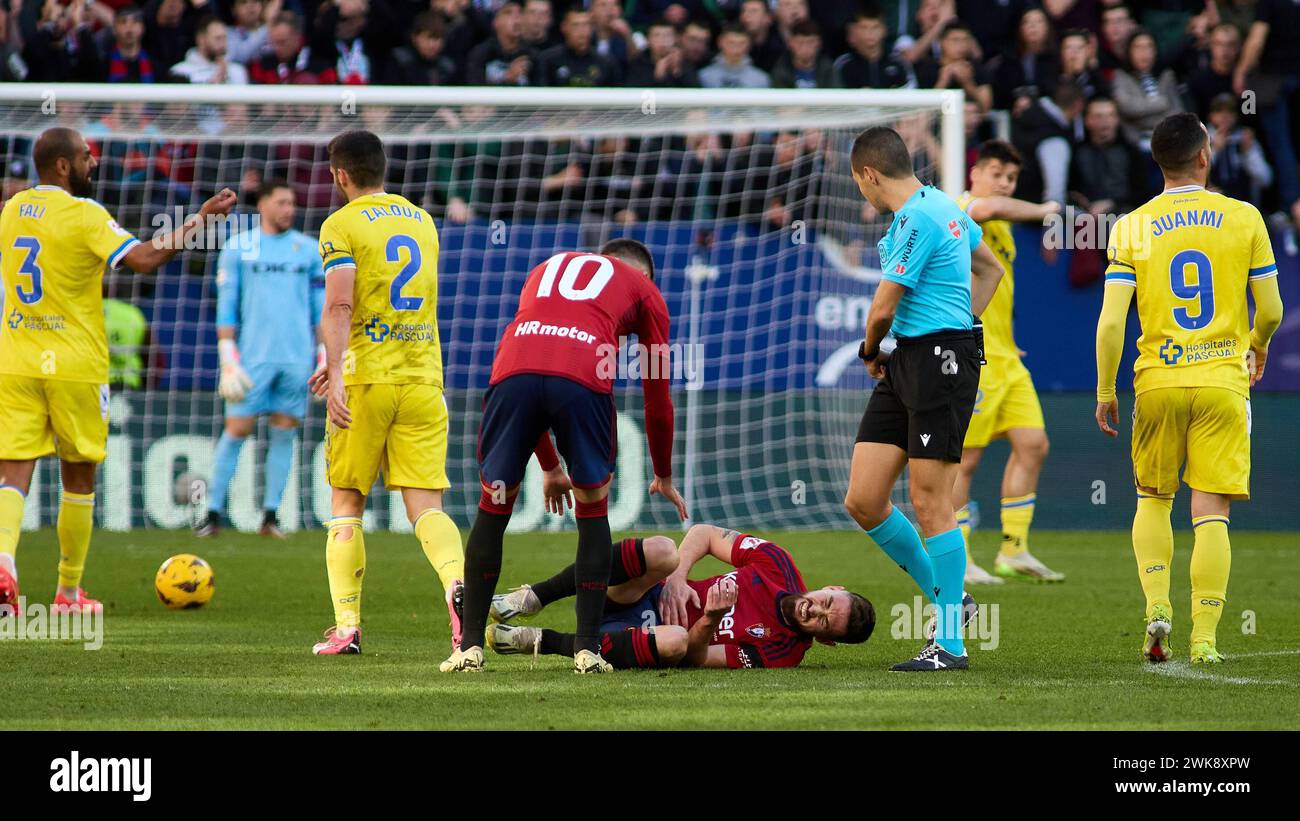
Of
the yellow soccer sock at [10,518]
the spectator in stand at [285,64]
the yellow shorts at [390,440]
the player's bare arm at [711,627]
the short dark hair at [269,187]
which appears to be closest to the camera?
the player's bare arm at [711,627]

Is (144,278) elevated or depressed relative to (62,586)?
elevated

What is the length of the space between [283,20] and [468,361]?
383cm

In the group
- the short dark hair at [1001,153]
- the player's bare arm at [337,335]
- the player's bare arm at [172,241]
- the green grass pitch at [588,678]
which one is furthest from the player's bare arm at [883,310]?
the short dark hair at [1001,153]

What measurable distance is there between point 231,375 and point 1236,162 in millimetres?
9502

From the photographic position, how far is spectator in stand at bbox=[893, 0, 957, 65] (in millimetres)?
16406

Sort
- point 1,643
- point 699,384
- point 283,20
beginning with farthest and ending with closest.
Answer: point 283,20, point 699,384, point 1,643

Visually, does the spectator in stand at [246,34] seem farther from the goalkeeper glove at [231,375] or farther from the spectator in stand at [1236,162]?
the spectator in stand at [1236,162]

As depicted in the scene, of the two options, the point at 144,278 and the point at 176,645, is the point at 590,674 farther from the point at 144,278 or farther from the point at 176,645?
the point at 144,278

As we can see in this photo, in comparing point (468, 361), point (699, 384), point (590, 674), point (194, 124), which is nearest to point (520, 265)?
point (468, 361)

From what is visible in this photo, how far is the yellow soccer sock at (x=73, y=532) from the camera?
28.1ft

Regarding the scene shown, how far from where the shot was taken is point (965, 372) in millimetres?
6668

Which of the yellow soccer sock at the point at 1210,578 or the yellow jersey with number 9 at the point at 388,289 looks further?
the yellow jersey with number 9 at the point at 388,289

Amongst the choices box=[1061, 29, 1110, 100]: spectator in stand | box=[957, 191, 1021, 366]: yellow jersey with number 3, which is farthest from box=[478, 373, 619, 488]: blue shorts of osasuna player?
box=[1061, 29, 1110, 100]: spectator in stand

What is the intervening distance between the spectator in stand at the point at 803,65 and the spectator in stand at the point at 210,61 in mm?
5177
